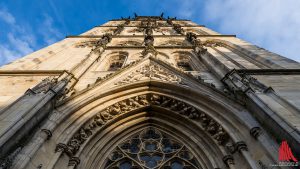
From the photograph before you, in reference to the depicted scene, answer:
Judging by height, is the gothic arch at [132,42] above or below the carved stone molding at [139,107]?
above

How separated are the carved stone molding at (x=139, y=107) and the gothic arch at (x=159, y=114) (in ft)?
0.14

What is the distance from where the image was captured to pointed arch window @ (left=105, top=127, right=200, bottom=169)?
8203mm

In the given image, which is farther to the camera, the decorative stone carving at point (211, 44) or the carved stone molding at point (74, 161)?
the decorative stone carving at point (211, 44)

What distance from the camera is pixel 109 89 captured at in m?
9.74

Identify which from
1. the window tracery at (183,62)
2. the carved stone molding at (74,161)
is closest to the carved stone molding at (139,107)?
the carved stone molding at (74,161)

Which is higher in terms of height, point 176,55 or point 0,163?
point 176,55

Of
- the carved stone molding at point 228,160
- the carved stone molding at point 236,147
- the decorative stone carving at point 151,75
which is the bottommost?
the carved stone molding at point 228,160

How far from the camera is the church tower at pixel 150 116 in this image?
21.6 feet

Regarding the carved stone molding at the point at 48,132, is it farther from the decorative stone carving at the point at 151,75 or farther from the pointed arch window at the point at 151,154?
the decorative stone carving at the point at 151,75

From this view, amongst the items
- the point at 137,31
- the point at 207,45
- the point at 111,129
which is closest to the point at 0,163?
the point at 111,129

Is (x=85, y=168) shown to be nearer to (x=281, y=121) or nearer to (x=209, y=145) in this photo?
(x=209, y=145)

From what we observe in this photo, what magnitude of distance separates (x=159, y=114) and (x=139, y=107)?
0.77 metres

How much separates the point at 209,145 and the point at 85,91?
4.28 meters

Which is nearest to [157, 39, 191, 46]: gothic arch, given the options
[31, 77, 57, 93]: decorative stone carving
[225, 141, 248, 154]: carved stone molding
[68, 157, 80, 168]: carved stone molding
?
[31, 77, 57, 93]: decorative stone carving
